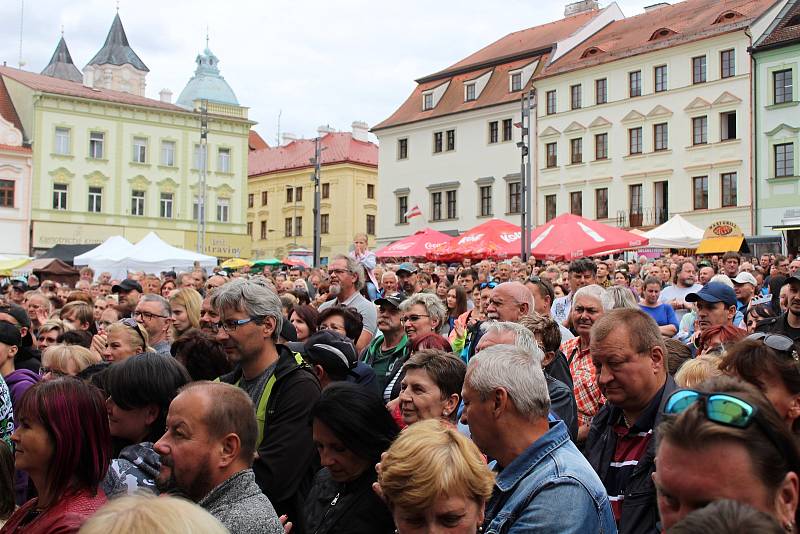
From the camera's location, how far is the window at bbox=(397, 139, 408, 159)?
174 ft

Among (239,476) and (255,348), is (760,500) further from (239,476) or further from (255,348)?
(255,348)

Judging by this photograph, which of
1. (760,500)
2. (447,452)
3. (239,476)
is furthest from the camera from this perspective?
(239,476)

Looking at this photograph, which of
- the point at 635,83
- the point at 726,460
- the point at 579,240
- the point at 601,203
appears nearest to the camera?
the point at 726,460

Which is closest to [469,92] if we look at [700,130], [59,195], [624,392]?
[700,130]

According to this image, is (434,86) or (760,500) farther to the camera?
(434,86)

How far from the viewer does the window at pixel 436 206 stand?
166 ft

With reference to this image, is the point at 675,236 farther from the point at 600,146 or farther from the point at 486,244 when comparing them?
the point at 600,146

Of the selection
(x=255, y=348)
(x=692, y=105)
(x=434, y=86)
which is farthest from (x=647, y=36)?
(x=255, y=348)

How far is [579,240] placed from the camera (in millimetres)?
19984

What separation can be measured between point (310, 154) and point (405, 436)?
63.9 metres

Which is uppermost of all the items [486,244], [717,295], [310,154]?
[310,154]

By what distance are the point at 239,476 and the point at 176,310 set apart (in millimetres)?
4431

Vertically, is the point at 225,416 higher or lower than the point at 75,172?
lower

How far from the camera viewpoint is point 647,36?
41.7 meters
